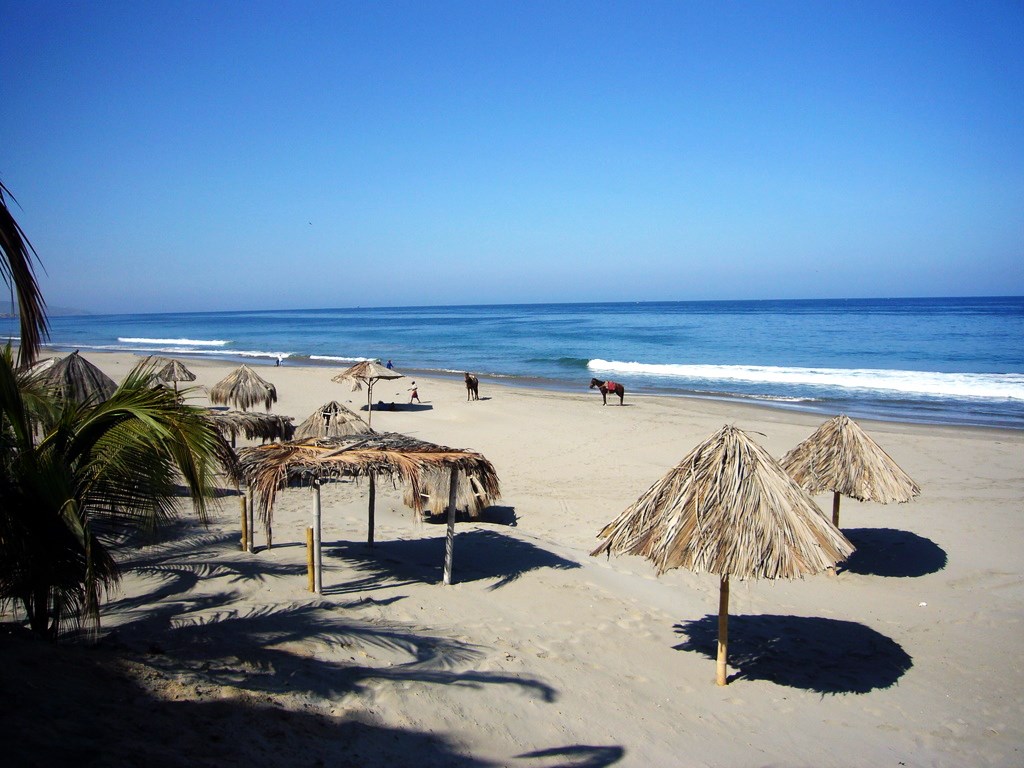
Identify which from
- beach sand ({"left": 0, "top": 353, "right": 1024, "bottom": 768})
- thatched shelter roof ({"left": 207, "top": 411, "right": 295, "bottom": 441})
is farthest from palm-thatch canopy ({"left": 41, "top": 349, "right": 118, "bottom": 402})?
beach sand ({"left": 0, "top": 353, "right": 1024, "bottom": 768})

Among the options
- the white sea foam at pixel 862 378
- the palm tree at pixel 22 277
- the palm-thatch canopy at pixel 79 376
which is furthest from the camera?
the white sea foam at pixel 862 378

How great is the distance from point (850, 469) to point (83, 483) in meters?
8.41

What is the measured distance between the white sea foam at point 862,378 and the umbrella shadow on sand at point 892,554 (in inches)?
715

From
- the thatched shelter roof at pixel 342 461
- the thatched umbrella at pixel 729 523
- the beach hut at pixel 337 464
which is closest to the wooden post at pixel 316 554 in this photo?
the beach hut at pixel 337 464

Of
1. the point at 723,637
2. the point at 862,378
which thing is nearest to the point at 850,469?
the point at 723,637

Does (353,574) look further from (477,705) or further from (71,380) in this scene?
(71,380)

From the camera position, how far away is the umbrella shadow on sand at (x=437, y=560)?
25.2ft

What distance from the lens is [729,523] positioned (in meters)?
5.80

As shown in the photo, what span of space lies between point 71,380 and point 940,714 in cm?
1171

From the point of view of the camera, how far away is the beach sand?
3.99m

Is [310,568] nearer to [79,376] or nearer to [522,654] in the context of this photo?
[522,654]

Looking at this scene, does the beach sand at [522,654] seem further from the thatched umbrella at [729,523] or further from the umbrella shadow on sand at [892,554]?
the thatched umbrella at [729,523]

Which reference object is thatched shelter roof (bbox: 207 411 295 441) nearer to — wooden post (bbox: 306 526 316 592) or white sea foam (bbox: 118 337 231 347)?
wooden post (bbox: 306 526 316 592)

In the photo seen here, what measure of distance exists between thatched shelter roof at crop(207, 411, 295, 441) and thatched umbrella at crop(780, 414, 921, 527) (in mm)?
8435
